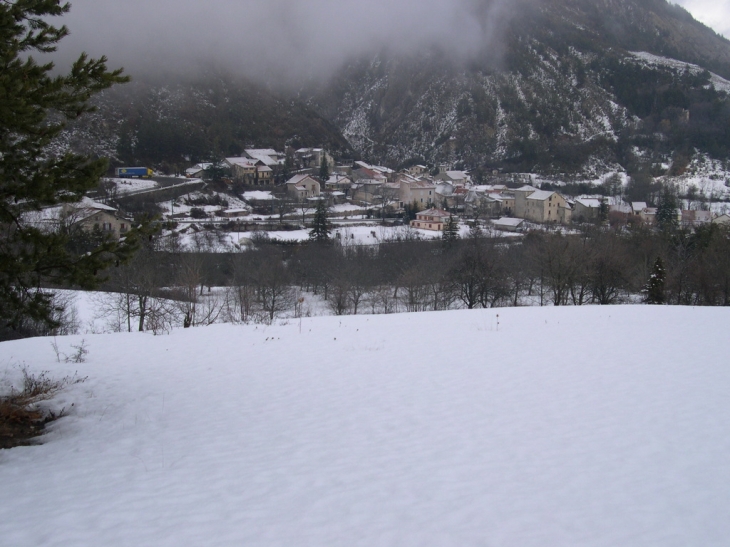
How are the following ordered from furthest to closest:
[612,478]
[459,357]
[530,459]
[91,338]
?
[91,338], [459,357], [530,459], [612,478]

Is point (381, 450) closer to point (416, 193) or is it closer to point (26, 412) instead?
point (26, 412)

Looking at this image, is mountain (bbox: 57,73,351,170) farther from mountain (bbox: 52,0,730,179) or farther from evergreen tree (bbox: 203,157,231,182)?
evergreen tree (bbox: 203,157,231,182)

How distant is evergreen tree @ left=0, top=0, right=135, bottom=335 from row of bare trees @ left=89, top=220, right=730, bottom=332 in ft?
Answer: 40.3

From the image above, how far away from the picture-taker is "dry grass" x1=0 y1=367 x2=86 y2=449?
4855 millimetres

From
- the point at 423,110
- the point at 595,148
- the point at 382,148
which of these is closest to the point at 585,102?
the point at 595,148

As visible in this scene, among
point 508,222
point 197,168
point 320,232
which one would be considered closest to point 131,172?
point 197,168

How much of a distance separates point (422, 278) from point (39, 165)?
2381 cm

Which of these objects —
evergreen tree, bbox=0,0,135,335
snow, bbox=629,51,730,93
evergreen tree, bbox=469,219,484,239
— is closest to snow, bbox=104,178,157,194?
evergreen tree, bbox=469,219,484,239

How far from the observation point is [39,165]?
484 cm

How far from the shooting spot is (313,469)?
4.33 meters

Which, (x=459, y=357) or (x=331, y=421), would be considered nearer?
(x=331, y=421)

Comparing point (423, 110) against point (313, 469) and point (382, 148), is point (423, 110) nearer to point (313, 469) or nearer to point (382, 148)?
point (382, 148)

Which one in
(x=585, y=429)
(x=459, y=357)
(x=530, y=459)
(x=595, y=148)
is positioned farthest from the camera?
(x=595, y=148)

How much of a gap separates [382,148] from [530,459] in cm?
11080
